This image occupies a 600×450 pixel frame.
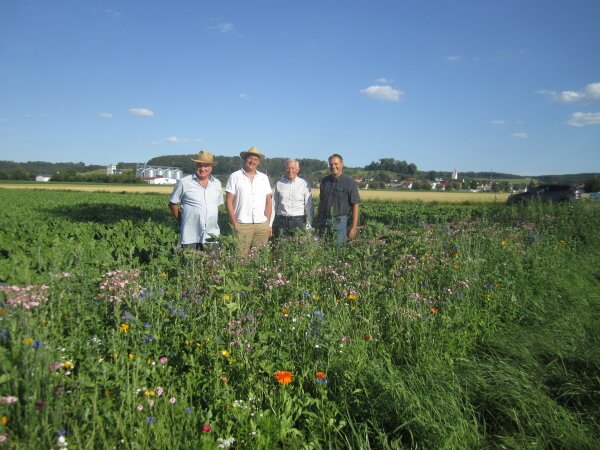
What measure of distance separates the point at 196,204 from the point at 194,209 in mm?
71

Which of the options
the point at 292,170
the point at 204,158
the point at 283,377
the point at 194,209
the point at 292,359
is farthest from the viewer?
the point at 292,170

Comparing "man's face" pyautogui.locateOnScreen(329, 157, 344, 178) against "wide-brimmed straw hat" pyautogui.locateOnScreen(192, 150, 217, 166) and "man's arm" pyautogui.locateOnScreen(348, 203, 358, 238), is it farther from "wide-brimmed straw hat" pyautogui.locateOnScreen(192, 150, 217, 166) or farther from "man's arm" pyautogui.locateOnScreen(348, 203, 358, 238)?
"wide-brimmed straw hat" pyautogui.locateOnScreen(192, 150, 217, 166)

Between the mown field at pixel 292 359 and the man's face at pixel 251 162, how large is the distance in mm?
1616

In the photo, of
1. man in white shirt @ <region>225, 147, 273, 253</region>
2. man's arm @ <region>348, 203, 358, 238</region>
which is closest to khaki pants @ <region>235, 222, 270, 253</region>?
man in white shirt @ <region>225, 147, 273, 253</region>

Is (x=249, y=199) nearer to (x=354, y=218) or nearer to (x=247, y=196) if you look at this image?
(x=247, y=196)

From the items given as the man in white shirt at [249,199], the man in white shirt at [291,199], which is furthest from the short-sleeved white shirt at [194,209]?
the man in white shirt at [291,199]

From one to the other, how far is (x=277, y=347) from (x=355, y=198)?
3.75 meters

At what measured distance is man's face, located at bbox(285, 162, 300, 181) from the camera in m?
6.03

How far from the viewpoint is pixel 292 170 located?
6051 millimetres

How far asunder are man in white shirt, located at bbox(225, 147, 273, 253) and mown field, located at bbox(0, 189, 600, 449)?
1.28 m

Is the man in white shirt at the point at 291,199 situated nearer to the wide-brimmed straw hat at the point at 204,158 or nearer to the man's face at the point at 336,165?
the man's face at the point at 336,165

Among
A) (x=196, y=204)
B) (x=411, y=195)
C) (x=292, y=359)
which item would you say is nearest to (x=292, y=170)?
(x=196, y=204)

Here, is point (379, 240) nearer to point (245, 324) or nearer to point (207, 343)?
point (245, 324)

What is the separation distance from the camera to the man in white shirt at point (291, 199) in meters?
6.11
